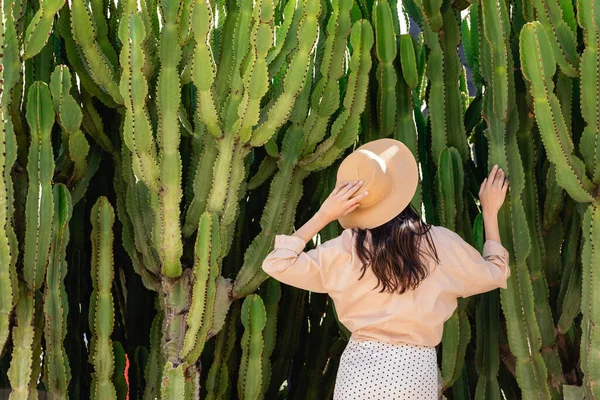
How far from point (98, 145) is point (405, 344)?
1798mm

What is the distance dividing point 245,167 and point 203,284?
0.63m

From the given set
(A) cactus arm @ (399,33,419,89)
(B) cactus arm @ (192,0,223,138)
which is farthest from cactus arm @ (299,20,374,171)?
(B) cactus arm @ (192,0,223,138)

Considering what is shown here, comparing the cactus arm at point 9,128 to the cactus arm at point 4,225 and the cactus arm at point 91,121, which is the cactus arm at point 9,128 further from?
the cactus arm at point 91,121

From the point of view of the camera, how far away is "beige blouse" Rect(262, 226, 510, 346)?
9.78 feet

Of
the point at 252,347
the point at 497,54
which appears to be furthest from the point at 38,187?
the point at 497,54

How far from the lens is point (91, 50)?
3.64 meters

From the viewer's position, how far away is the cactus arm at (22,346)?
3.45 metres

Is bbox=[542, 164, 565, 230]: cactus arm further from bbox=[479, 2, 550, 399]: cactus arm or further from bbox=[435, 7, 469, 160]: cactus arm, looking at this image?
bbox=[435, 7, 469, 160]: cactus arm

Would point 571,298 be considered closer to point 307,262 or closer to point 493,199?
point 493,199

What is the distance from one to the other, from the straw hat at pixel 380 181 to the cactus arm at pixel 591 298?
75 centimetres

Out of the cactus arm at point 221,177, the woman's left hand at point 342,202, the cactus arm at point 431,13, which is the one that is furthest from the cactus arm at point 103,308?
the cactus arm at point 431,13

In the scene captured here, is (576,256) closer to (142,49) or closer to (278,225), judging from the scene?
(278,225)

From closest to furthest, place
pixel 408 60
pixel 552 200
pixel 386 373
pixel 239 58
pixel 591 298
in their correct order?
1. pixel 386 373
2. pixel 591 298
3. pixel 239 58
4. pixel 552 200
5. pixel 408 60

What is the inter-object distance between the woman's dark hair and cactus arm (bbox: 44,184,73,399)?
1.30m
